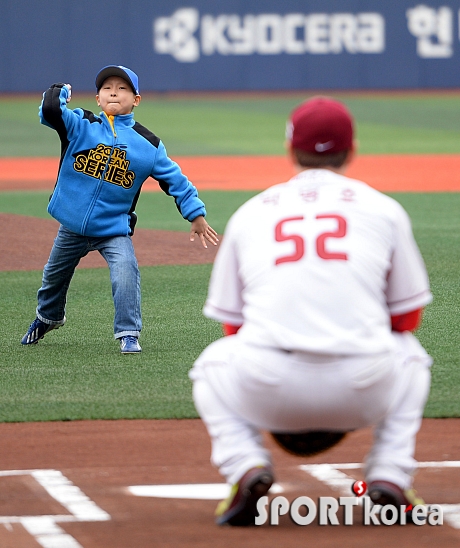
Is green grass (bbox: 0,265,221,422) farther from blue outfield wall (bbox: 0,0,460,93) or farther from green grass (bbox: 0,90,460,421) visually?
blue outfield wall (bbox: 0,0,460,93)

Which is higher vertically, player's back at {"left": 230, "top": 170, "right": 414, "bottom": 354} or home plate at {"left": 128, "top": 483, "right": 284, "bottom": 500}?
player's back at {"left": 230, "top": 170, "right": 414, "bottom": 354}

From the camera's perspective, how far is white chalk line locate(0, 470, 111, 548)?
10.9 feet

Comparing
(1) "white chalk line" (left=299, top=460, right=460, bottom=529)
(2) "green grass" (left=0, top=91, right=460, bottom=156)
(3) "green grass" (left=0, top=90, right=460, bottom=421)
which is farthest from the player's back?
(2) "green grass" (left=0, top=91, right=460, bottom=156)

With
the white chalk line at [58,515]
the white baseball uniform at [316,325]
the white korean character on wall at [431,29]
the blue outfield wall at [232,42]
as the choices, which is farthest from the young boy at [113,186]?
the white korean character on wall at [431,29]

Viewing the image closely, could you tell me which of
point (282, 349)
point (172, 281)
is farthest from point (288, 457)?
point (172, 281)

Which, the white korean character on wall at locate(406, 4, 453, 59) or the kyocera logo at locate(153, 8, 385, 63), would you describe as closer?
the kyocera logo at locate(153, 8, 385, 63)

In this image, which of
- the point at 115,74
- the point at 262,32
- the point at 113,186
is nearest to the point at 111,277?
the point at 113,186

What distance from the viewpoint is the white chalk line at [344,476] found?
3.51 metres

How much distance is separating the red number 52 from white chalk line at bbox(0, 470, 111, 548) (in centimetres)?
104

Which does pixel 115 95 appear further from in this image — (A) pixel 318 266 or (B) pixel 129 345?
(A) pixel 318 266

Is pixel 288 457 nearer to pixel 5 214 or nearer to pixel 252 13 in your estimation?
pixel 5 214

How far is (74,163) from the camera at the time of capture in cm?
615

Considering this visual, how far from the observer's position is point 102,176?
6137 millimetres

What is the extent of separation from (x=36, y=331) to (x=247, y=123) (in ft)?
68.1
